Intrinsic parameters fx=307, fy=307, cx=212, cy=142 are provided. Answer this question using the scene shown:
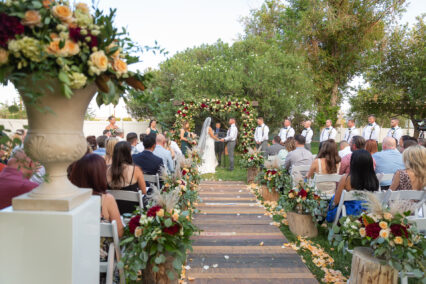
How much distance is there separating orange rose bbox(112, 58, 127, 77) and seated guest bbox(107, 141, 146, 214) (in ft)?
6.90

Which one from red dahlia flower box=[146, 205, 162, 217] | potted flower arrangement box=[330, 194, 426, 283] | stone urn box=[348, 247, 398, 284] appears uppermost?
red dahlia flower box=[146, 205, 162, 217]

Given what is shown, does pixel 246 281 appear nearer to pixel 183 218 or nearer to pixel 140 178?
pixel 183 218

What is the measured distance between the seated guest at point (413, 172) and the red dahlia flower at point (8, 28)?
13.4ft

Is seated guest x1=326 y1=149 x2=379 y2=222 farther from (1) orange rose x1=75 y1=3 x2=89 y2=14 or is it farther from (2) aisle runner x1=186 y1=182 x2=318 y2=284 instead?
(1) orange rose x1=75 y1=3 x2=89 y2=14

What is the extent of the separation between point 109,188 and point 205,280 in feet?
4.95

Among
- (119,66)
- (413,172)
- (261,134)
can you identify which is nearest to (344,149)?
(413,172)

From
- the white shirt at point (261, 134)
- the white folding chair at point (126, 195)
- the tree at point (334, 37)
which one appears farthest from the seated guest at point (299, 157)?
the tree at point (334, 37)

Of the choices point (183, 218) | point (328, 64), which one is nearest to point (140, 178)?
point (183, 218)

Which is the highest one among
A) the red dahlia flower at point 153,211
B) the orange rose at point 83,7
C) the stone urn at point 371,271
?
the orange rose at point 83,7

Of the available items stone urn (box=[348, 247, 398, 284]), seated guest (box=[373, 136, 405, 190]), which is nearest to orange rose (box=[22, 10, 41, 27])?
stone urn (box=[348, 247, 398, 284])

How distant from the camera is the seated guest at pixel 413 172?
3689mm

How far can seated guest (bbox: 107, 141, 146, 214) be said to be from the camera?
3596 mm

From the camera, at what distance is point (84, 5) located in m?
1.52

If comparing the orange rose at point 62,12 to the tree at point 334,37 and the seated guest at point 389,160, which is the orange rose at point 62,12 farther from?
the tree at point 334,37
